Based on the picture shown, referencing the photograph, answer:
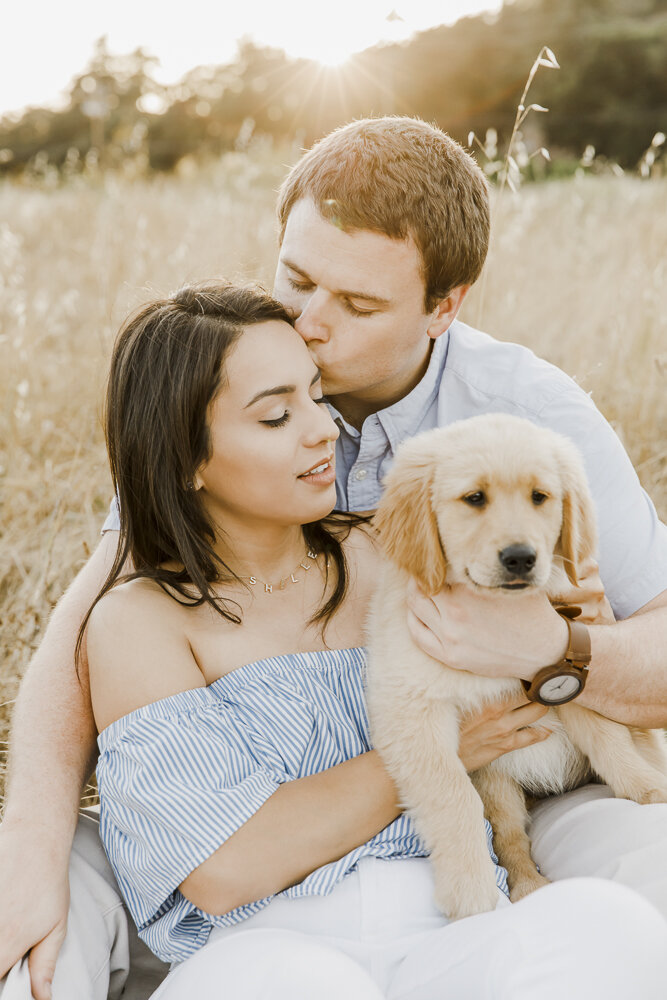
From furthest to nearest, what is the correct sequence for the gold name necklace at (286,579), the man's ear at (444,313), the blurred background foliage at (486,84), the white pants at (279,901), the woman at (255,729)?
the blurred background foliage at (486,84)
the man's ear at (444,313)
the gold name necklace at (286,579)
the white pants at (279,901)
the woman at (255,729)

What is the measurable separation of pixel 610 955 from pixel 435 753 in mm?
604

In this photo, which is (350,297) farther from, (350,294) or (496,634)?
(496,634)

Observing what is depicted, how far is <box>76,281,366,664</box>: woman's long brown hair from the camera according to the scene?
204 cm

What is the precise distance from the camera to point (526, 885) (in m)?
1.93

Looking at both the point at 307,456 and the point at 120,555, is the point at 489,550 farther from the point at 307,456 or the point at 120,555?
the point at 120,555

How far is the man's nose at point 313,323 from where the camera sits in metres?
2.23

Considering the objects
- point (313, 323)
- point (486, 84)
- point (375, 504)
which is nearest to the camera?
point (313, 323)

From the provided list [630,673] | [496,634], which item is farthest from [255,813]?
[630,673]

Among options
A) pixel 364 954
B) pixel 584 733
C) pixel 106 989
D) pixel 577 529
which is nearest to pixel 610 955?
pixel 364 954

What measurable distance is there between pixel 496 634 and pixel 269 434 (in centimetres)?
67

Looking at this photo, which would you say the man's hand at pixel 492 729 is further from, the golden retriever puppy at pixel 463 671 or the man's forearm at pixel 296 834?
the man's forearm at pixel 296 834

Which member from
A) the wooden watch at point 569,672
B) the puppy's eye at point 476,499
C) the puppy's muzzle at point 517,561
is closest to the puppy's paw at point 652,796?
the wooden watch at point 569,672

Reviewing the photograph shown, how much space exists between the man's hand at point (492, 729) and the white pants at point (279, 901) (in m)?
0.22

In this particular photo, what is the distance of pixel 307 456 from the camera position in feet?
6.73
